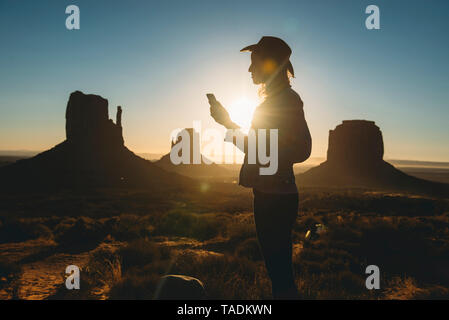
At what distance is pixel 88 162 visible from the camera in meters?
62.0

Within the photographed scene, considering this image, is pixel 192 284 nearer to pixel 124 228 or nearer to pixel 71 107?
pixel 124 228

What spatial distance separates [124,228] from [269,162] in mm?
12352

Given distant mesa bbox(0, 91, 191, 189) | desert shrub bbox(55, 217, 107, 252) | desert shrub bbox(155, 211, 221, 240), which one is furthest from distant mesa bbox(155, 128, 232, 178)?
desert shrub bbox(55, 217, 107, 252)

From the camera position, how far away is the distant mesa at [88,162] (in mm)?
55544

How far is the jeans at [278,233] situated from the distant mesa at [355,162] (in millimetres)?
88035

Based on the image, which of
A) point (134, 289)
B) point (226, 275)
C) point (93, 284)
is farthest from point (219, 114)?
point (93, 284)

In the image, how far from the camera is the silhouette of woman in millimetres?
1812

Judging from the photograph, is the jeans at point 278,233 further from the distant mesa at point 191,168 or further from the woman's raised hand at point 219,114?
the distant mesa at point 191,168

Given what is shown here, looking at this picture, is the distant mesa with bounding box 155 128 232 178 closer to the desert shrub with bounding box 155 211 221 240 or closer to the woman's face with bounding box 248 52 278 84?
the desert shrub with bounding box 155 211 221 240

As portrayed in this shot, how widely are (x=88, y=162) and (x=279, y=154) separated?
67385mm

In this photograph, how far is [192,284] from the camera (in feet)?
13.1

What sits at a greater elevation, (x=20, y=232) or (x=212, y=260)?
(x=212, y=260)

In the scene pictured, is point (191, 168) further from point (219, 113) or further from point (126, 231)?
point (219, 113)

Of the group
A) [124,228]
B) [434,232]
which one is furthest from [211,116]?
[434,232]
